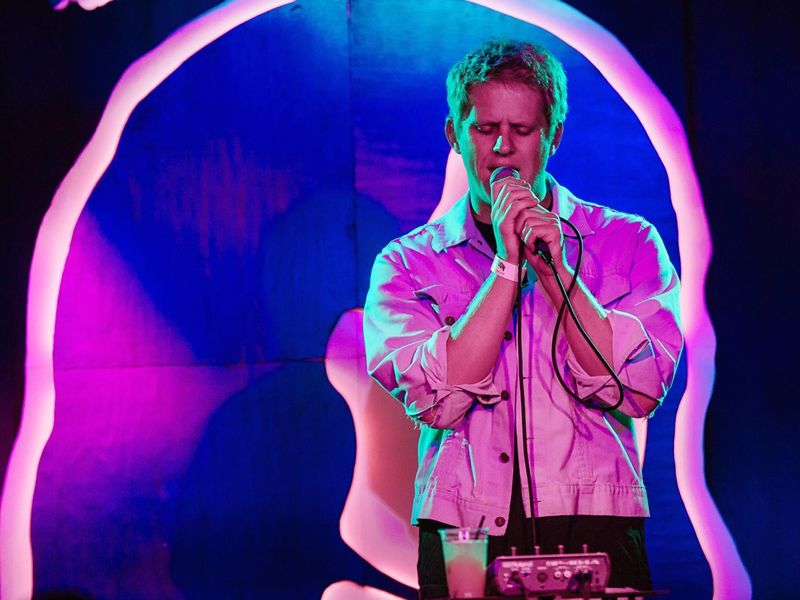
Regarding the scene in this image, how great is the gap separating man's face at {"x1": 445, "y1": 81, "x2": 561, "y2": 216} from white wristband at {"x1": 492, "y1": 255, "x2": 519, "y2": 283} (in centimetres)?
30

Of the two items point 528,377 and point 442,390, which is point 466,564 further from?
point 528,377

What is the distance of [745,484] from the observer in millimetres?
3371

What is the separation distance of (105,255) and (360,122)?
3.41ft

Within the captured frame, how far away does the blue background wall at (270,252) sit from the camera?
336 centimetres

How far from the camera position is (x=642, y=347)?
239 centimetres

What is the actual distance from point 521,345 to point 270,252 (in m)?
1.20

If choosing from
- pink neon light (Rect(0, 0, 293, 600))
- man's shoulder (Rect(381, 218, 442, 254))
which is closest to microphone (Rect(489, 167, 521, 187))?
man's shoulder (Rect(381, 218, 442, 254))

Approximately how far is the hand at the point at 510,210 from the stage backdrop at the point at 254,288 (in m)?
1.12

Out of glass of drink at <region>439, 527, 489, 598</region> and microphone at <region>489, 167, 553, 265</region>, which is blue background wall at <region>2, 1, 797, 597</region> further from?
glass of drink at <region>439, 527, 489, 598</region>

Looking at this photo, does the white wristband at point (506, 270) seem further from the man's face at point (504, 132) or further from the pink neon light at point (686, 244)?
the pink neon light at point (686, 244)

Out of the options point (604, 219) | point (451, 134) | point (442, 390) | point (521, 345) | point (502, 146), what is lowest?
point (442, 390)

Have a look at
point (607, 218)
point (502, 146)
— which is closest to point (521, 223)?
point (502, 146)

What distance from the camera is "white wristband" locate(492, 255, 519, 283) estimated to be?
2.35 metres

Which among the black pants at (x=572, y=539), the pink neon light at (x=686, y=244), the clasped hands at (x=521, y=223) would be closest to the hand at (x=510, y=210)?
the clasped hands at (x=521, y=223)
